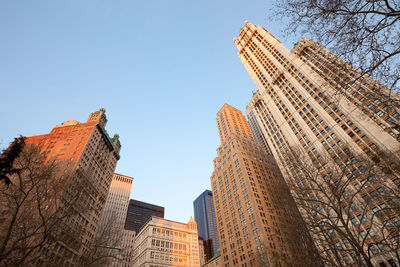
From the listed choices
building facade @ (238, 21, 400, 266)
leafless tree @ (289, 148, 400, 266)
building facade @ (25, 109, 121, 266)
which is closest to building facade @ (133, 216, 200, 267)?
building facade @ (25, 109, 121, 266)

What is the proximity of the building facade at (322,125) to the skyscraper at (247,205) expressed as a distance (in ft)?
47.1

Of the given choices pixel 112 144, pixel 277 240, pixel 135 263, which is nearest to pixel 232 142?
pixel 277 240

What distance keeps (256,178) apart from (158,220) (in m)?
58.1

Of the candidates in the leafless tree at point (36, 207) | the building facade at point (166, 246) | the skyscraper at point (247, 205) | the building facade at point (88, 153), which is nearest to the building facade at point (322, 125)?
the skyscraper at point (247, 205)

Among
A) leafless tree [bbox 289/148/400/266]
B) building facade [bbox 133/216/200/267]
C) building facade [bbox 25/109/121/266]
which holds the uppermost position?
building facade [bbox 25/109/121/266]

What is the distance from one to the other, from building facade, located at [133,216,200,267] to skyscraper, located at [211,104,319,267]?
92.9 feet

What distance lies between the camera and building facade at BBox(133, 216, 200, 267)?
298ft

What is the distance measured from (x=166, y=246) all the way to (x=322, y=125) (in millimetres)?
87024

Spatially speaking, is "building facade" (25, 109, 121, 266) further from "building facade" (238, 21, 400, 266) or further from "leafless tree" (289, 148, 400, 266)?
"leafless tree" (289, 148, 400, 266)

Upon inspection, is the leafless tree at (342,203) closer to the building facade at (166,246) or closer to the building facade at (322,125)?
the building facade at (322,125)

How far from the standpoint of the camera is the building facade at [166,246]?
298 ft

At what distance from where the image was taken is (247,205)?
72.9 meters

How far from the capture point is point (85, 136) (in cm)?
8294

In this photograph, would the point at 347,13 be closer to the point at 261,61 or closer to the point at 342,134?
the point at 342,134
